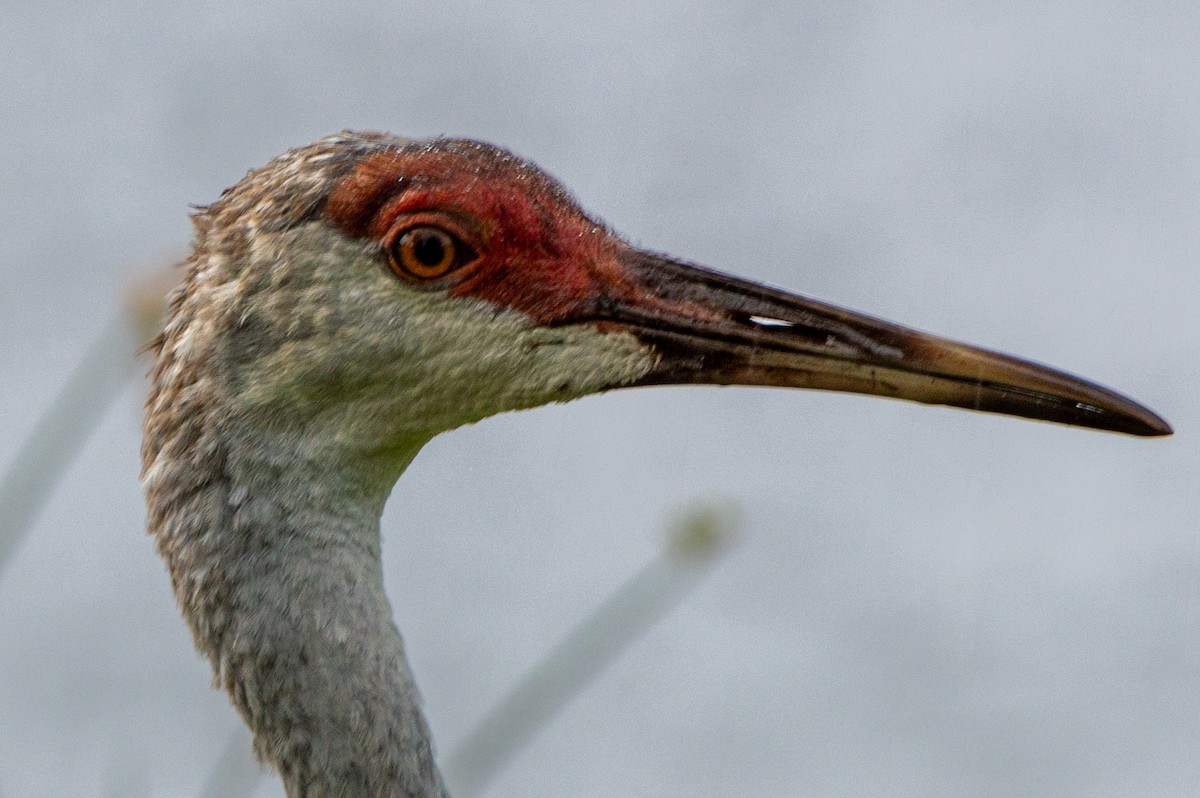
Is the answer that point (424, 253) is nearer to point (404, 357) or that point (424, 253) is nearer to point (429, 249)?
point (429, 249)

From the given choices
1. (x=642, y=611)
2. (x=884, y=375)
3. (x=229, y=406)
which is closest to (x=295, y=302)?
(x=229, y=406)

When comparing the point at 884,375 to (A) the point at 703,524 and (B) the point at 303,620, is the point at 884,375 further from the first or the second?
(A) the point at 703,524

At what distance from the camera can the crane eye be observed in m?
3.70

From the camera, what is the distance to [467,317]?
12.3ft

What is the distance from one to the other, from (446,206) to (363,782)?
1.23 metres

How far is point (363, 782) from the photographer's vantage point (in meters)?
3.66

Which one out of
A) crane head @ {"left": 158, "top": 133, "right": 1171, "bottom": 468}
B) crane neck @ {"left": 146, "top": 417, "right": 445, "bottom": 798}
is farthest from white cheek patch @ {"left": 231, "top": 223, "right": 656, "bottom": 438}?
crane neck @ {"left": 146, "top": 417, "right": 445, "bottom": 798}

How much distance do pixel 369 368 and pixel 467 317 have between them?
239 millimetres

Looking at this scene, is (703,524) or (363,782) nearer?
(363,782)

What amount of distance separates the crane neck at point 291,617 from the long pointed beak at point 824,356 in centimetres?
78

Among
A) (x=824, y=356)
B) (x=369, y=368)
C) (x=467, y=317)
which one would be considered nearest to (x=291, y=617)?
(x=369, y=368)

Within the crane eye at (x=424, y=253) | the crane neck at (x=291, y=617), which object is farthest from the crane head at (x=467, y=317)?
the crane neck at (x=291, y=617)

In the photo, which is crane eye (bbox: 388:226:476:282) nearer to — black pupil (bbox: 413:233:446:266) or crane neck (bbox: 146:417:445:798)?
black pupil (bbox: 413:233:446:266)

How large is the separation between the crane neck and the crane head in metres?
0.14
